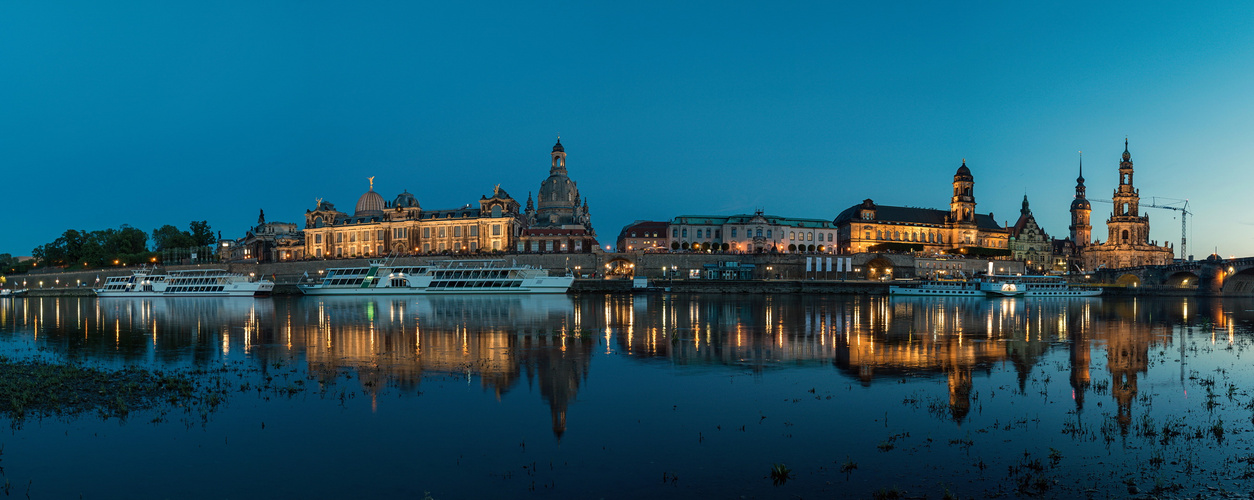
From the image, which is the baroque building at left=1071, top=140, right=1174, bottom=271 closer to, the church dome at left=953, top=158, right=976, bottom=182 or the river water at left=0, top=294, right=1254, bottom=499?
the church dome at left=953, top=158, right=976, bottom=182

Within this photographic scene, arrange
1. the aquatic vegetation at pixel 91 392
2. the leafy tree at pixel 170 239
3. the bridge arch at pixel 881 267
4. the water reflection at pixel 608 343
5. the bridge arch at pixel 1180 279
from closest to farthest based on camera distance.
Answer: the aquatic vegetation at pixel 91 392 → the water reflection at pixel 608 343 → the bridge arch at pixel 1180 279 → the bridge arch at pixel 881 267 → the leafy tree at pixel 170 239

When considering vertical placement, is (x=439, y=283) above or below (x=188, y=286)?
above

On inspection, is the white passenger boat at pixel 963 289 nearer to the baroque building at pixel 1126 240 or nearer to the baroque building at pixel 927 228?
the baroque building at pixel 927 228

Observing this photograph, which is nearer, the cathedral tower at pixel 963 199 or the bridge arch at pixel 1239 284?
the bridge arch at pixel 1239 284

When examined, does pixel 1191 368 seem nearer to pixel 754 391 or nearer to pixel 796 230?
pixel 754 391

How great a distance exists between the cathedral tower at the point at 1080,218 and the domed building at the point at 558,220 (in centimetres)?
10640

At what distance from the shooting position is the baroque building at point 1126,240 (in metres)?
143

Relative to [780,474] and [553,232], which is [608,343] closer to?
[780,474]

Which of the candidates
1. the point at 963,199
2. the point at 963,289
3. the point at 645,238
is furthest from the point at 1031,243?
the point at 645,238

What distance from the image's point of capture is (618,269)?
104625 mm

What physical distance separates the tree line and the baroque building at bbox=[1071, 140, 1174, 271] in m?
173

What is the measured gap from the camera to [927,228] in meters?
134

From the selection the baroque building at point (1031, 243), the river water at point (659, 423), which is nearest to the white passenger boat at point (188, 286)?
the river water at point (659, 423)

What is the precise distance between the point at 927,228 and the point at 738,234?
38.9 meters
